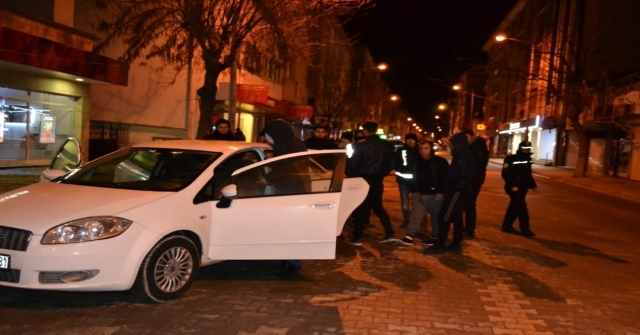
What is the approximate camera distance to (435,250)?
797 centimetres

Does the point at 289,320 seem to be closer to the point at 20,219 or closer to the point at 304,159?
the point at 304,159

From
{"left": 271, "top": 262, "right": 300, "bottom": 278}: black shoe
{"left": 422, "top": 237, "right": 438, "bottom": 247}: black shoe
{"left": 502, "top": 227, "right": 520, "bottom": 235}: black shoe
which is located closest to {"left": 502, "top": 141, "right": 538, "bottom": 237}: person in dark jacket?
{"left": 502, "top": 227, "right": 520, "bottom": 235}: black shoe

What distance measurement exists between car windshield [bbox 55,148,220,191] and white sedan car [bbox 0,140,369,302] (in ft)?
0.04

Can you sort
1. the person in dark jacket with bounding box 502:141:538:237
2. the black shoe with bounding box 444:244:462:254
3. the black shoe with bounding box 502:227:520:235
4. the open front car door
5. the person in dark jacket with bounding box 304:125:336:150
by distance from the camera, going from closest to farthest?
the open front car door → the black shoe with bounding box 444:244:462:254 → the person in dark jacket with bounding box 502:141:538:237 → the person in dark jacket with bounding box 304:125:336:150 → the black shoe with bounding box 502:227:520:235

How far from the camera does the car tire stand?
5.12 metres

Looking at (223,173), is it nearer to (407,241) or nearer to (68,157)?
(407,241)

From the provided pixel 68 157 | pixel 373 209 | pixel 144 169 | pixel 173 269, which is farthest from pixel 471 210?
pixel 68 157

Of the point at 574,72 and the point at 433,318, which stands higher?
the point at 574,72

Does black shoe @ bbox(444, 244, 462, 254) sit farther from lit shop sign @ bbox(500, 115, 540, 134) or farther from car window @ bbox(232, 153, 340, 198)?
lit shop sign @ bbox(500, 115, 540, 134)

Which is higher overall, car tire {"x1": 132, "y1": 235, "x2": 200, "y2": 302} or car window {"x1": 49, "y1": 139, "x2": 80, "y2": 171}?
car window {"x1": 49, "y1": 139, "x2": 80, "y2": 171}

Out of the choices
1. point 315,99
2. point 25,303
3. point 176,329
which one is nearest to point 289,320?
point 176,329

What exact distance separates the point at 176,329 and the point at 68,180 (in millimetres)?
2320

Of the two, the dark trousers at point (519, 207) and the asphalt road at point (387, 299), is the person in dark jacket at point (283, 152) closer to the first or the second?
the asphalt road at point (387, 299)

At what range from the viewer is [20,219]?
16.0 feet
